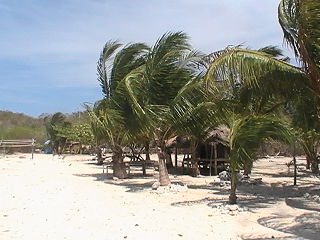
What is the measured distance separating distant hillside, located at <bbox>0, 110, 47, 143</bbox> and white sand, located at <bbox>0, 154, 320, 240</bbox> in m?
33.5

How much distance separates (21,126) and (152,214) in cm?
5031

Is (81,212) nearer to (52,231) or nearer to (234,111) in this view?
(52,231)

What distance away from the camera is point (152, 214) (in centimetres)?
899

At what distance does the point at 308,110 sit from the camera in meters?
12.5

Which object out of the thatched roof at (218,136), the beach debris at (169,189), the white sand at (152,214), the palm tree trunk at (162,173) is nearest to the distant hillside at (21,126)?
the thatched roof at (218,136)

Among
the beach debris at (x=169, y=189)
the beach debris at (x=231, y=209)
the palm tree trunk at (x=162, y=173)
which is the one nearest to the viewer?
the beach debris at (x=231, y=209)

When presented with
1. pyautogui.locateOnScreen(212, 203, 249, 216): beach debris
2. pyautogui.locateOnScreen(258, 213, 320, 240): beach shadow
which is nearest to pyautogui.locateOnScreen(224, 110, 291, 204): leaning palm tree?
pyautogui.locateOnScreen(212, 203, 249, 216): beach debris

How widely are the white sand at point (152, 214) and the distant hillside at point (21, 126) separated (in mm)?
33548

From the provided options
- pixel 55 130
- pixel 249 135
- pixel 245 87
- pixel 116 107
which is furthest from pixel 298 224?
pixel 55 130

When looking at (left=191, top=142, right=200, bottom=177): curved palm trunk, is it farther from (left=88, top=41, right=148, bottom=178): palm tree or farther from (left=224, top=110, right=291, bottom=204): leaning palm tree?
(left=224, top=110, right=291, bottom=204): leaning palm tree

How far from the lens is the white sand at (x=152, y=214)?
7.20 m

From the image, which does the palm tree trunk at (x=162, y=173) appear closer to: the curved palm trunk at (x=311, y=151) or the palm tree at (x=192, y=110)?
the palm tree at (x=192, y=110)

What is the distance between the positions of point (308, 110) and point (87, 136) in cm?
1784

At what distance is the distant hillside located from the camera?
45.9 m
